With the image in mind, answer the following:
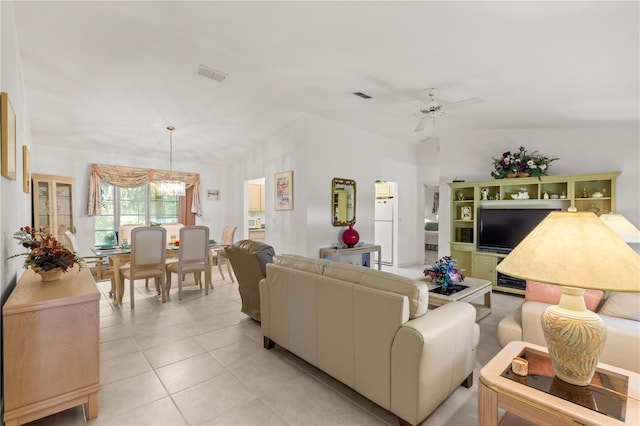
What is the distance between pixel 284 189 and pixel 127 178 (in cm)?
341

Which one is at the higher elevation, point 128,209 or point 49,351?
point 128,209

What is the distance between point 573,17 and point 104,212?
7445mm

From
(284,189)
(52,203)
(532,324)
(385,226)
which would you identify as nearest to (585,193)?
(532,324)

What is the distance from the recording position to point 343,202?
553cm

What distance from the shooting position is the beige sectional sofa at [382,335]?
1634 mm

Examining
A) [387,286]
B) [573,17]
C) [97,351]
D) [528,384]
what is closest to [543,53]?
[573,17]

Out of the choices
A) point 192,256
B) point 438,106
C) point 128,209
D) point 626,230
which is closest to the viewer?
point 626,230

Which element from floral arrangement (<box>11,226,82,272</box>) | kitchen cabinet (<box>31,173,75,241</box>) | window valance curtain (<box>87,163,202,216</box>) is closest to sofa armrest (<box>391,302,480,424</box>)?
floral arrangement (<box>11,226,82,272</box>)

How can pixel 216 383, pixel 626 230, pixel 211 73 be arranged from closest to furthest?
pixel 216 383
pixel 626 230
pixel 211 73

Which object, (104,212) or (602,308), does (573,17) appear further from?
(104,212)

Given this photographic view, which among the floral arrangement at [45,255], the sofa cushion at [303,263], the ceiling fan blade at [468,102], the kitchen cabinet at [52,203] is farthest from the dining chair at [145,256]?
the ceiling fan blade at [468,102]

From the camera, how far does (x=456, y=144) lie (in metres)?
5.62

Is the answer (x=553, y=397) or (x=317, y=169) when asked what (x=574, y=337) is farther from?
(x=317, y=169)

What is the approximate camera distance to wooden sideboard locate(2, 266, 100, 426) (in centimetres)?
162
